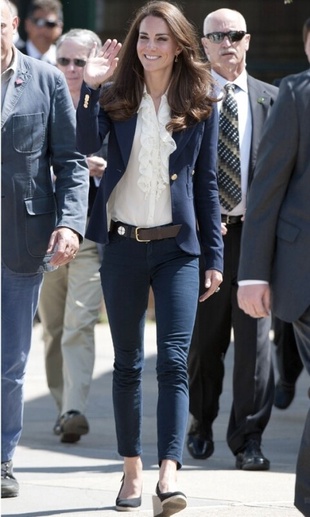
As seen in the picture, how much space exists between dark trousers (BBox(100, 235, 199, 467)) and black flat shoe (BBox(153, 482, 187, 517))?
0.18 meters

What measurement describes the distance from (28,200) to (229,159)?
1.29 metres

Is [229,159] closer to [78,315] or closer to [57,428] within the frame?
[78,315]

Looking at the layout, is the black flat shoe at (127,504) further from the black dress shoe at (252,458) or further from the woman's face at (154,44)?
the woman's face at (154,44)

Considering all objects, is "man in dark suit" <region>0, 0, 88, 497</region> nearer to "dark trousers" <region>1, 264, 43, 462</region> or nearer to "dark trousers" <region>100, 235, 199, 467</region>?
"dark trousers" <region>1, 264, 43, 462</region>

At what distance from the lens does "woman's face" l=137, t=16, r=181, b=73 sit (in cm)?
555

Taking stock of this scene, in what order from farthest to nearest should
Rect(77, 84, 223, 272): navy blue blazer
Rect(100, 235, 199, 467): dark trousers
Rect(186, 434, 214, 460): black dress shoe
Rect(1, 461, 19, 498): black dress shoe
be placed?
Rect(186, 434, 214, 460): black dress shoe → Rect(1, 461, 19, 498): black dress shoe → Rect(77, 84, 223, 272): navy blue blazer → Rect(100, 235, 199, 467): dark trousers

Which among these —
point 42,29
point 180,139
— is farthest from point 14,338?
point 42,29

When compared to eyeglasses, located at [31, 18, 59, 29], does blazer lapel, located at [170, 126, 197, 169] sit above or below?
above

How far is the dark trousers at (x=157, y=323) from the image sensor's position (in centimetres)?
533

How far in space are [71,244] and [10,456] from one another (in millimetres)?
1016

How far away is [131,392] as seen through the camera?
5.52m

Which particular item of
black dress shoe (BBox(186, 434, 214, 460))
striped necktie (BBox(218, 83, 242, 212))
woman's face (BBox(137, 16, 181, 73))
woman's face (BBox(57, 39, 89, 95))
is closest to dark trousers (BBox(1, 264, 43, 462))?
woman's face (BBox(137, 16, 181, 73))

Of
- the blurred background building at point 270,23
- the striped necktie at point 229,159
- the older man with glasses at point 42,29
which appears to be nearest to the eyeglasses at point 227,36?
the striped necktie at point 229,159

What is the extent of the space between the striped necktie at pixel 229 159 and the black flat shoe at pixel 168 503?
6.04ft
